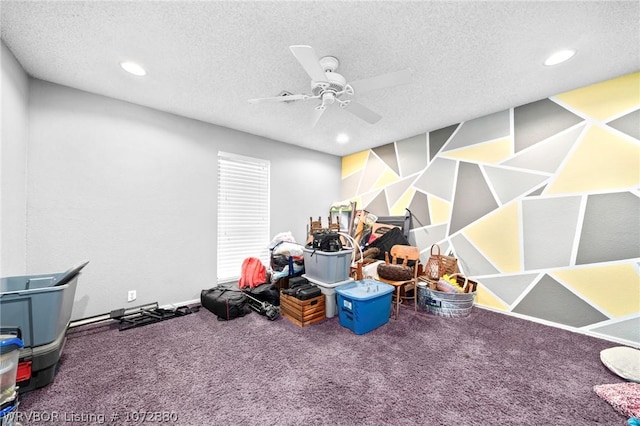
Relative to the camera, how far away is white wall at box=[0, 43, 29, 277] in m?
1.96

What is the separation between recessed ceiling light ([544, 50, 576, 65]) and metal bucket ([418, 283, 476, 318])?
260 cm

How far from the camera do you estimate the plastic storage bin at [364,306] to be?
248 cm

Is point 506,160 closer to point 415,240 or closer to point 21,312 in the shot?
point 415,240

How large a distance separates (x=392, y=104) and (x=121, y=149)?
345 cm

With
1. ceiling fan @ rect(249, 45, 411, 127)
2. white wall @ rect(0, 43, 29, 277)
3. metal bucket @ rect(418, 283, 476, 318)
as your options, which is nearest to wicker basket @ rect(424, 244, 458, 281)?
metal bucket @ rect(418, 283, 476, 318)

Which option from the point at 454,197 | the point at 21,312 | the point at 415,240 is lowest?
the point at 21,312

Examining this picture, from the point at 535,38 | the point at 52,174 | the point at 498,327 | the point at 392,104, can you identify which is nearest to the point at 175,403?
the point at 52,174

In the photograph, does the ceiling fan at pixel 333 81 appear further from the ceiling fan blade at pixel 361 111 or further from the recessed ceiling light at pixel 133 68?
the recessed ceiling light at pixel 133 68

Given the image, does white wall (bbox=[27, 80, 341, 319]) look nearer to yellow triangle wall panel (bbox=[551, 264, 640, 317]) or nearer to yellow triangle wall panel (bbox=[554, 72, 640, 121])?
yellow triangle wall panel (bbox=[554, 72, 640, 121])

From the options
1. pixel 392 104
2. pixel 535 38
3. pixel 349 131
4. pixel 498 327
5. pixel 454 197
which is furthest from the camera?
pixel 349 131

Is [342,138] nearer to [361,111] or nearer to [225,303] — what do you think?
[361,111]

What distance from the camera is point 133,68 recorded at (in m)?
2.28

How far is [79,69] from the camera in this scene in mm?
2289

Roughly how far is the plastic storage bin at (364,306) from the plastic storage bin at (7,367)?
7.80ft
